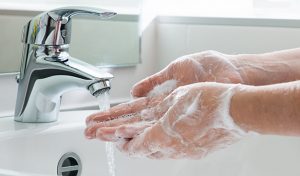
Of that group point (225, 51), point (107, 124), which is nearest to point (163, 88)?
point (107, 124)

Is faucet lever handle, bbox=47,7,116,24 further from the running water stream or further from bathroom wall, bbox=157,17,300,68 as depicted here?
bathroom wall, bbox=157,17,300,68

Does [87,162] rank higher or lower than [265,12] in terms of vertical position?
lower

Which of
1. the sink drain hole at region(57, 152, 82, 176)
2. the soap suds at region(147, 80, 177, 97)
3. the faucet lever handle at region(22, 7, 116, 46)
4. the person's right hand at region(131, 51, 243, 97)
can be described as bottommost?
the sink drain hole at region(57, 152, 82, 176)

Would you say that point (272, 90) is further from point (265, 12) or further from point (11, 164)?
point (265, 12)

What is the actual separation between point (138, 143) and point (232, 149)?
0.35m

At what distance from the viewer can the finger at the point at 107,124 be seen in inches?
29.0

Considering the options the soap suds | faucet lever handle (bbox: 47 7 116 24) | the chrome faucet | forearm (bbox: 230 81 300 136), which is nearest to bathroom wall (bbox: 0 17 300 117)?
the chrome faucet

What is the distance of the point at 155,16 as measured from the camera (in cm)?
131

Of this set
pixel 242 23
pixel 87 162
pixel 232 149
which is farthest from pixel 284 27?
pixel 87 162

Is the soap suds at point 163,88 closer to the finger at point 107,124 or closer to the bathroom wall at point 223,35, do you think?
the finger at point 107,124

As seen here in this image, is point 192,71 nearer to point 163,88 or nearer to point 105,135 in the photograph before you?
point 163,88

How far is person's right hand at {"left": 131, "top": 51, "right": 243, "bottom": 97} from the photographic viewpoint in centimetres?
83

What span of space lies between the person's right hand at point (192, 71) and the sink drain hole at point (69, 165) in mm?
184

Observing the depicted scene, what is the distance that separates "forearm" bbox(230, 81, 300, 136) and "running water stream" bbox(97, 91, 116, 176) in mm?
274
